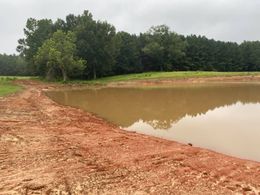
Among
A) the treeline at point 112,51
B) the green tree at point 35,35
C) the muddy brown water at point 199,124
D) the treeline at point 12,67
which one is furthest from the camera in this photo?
the treeline at point 12,67

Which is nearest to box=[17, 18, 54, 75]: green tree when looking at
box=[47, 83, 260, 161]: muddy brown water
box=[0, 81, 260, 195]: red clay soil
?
box=[47, 83, 260, 161]: muddy brown water

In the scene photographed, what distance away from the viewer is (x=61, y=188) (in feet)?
20.8

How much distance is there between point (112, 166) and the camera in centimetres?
768

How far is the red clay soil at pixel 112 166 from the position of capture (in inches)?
253

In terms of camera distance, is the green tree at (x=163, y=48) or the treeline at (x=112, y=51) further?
the green tree at (x=163, y=48)

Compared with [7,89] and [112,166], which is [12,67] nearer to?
[7,89]

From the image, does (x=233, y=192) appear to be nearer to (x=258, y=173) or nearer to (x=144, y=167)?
(x=258, y=173)

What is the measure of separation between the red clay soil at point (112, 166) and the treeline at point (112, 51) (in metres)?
38.6

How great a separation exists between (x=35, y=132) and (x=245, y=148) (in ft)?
22.1

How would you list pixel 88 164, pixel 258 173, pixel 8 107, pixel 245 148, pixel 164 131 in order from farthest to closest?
pixel 8 107 < pixel 164 131 < pixel 245 148 < pixel 88 164 < pixel 258 173

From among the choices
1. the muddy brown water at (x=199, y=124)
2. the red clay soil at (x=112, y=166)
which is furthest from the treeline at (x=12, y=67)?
the red clay soil at (x=112, y=166)

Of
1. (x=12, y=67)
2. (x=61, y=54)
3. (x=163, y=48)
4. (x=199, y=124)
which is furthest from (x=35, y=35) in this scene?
(x=199, y=124)

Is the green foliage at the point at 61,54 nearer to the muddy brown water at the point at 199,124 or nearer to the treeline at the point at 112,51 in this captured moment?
the treeline at the point at 112,51

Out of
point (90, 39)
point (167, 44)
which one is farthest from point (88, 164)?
point (167, 44)
